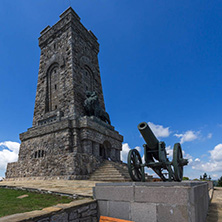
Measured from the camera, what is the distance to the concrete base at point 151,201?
356 cm

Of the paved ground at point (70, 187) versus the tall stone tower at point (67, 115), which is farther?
the tall stone tower at point (67, 115)

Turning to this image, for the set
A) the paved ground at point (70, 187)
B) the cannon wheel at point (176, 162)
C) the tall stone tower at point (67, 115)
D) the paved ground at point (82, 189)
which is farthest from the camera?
the tall stone tower at point (67, 115)

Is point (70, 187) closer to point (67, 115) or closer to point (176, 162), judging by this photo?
point (176, 162)

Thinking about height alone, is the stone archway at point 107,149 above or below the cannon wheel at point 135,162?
above

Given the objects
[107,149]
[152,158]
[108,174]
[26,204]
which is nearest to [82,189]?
[26,204]

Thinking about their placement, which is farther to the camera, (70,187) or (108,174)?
(108,174)

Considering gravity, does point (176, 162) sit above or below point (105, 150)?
below

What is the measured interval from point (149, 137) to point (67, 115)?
11.3 meters

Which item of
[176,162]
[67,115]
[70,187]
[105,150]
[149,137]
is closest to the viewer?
[176,162]

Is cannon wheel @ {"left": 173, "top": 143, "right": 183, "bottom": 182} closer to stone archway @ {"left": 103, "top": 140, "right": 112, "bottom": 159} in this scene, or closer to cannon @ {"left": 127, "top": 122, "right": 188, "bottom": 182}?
cannon @ {"left": 127, "top": 122, "right": 188, "bottom": 182}

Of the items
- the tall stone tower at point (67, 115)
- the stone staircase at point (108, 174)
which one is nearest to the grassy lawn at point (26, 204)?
the stone staircase at point (108, 174)

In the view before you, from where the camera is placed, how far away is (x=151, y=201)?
3969 millimetres

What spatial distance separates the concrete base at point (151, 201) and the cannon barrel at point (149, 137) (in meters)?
2.26

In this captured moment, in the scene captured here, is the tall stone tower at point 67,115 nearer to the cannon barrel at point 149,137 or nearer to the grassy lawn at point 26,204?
the grassy lawn at point 26,204
